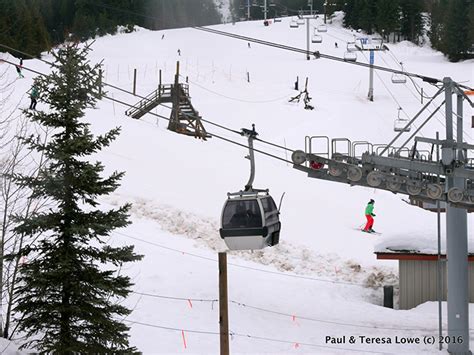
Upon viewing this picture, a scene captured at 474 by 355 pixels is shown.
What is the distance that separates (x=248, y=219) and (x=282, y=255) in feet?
34.9

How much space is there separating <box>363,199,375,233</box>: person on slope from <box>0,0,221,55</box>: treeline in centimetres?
2446

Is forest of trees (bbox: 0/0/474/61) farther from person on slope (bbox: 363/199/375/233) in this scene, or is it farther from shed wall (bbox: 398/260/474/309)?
shed wall (bbox: 398/260/474/309)

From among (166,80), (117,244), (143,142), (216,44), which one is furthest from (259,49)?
(117,244)

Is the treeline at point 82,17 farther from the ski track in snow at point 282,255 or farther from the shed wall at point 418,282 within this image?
the shed wall at point 418,282

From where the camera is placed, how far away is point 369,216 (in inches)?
1185

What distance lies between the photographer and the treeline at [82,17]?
79.7 m

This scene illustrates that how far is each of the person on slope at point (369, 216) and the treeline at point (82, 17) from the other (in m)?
24.5

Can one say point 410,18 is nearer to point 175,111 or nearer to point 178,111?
point 175,111

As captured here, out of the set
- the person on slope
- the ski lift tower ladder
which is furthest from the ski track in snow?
the ski lift tower ladder

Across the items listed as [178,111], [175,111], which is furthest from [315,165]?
[175,111]

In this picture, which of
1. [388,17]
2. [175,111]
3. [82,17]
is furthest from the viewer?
[388,17]

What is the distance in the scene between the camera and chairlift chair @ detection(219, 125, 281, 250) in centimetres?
1670

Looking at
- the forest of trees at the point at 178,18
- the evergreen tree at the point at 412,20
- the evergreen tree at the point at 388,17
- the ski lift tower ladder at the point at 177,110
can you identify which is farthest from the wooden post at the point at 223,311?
the evergreen tree at the point at 412,20

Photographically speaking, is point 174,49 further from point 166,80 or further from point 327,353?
point 327,353
